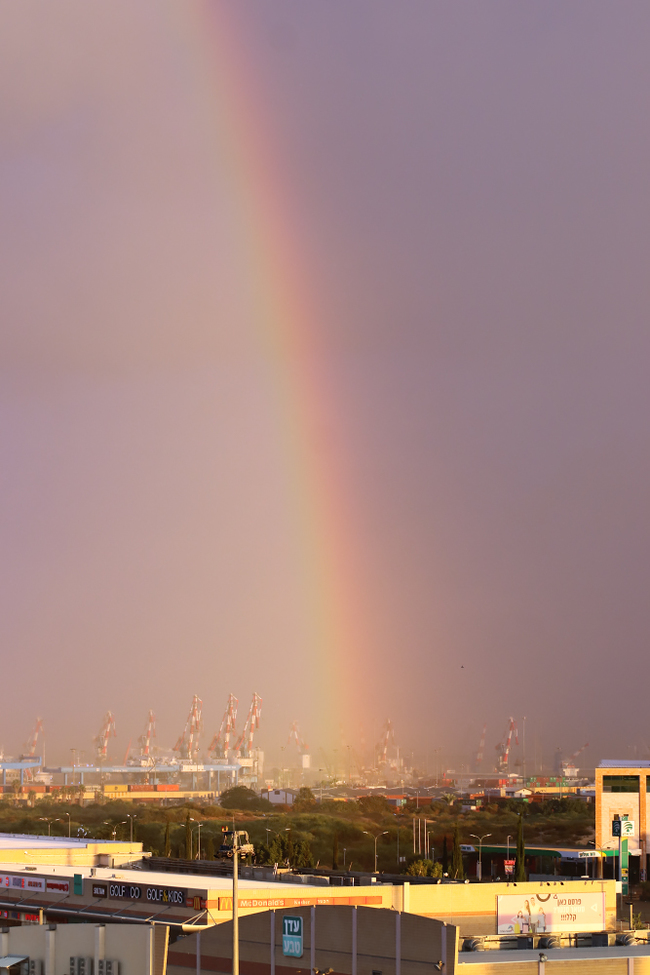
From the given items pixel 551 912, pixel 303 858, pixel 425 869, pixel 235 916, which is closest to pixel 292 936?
pixel 235 916

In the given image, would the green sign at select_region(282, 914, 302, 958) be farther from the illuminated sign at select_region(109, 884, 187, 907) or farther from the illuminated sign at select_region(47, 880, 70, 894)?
the illuminated sign at select_region(47, 880, 70, 894)

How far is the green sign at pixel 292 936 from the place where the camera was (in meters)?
37.6

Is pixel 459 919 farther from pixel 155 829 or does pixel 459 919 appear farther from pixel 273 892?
pixel 155 829

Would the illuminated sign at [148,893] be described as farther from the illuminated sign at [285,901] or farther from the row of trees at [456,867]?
the row of trees at [456,867]

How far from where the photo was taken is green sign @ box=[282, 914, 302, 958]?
37562 millimetres

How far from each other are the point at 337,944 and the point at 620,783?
265 ft

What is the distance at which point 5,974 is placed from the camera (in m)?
47.0

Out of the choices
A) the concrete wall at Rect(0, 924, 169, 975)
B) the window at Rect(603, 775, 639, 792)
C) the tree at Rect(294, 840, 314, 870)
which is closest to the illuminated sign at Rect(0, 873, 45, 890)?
the concrete wall at Rect(0, 924, 169, 975)

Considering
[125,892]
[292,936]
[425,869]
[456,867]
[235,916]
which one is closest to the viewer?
[235,916]

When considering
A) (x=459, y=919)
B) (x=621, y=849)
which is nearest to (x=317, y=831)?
(x=621, y=849)

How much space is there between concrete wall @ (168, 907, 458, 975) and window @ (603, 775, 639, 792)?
252ft

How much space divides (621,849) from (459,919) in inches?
2434

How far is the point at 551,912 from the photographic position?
149ft

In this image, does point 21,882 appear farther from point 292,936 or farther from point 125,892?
point 292,936
